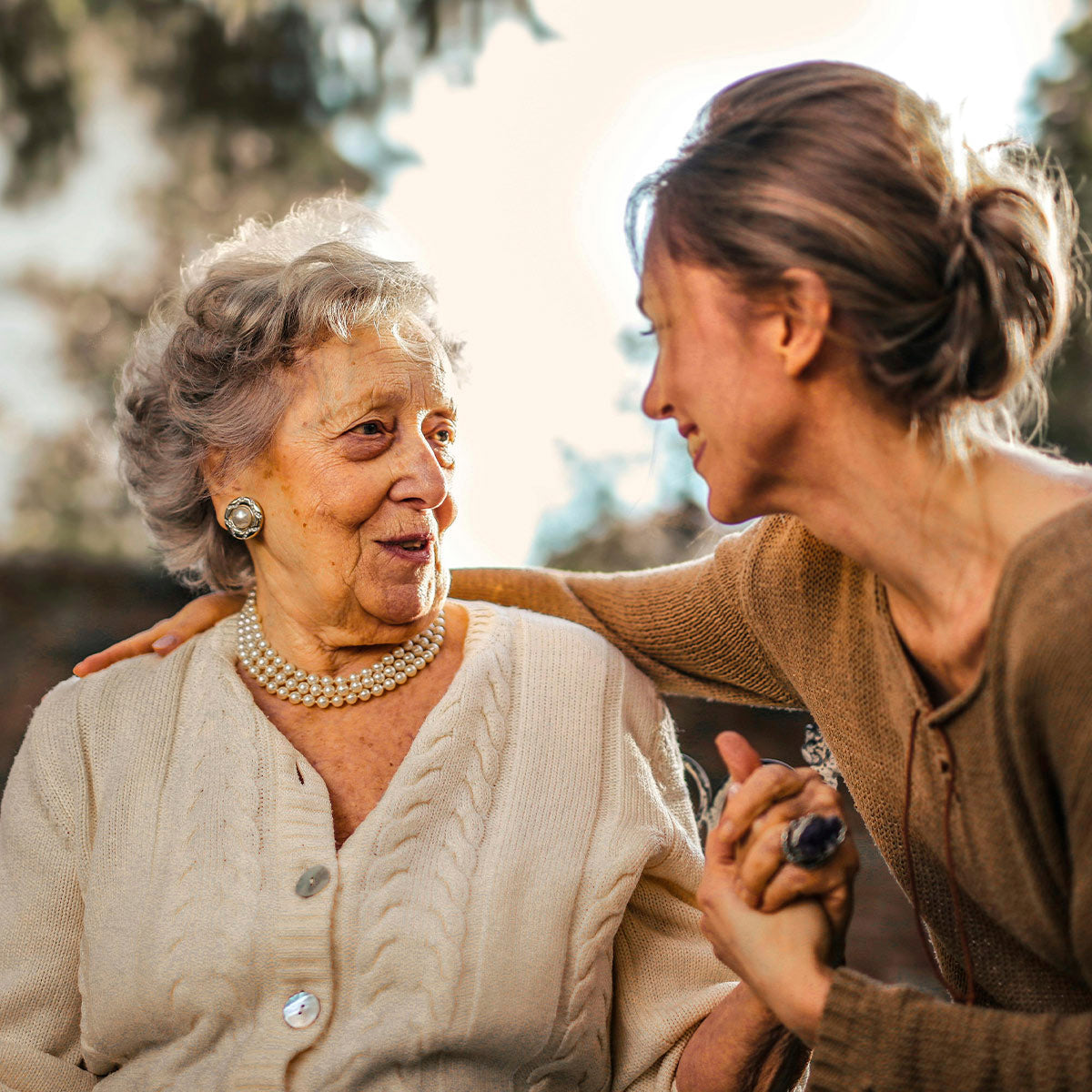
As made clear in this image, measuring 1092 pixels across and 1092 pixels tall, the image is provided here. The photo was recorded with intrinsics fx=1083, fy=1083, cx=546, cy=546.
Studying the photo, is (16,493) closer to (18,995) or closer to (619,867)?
(18,995)

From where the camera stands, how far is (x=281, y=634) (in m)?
1.93

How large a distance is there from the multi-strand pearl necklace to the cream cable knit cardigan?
6 centimetres

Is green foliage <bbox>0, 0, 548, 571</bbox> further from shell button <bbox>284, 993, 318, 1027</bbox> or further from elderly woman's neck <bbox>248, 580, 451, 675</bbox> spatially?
shell button <bbox>284, 993, 318, 1027</bbox>

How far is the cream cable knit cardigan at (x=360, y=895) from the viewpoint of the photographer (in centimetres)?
159

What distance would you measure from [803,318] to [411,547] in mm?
809

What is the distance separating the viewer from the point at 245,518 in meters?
1.86

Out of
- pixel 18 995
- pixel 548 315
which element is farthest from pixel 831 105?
pixel 548 315

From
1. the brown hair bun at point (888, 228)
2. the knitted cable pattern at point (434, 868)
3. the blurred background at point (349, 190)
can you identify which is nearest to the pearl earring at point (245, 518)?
the knitted cable pattern at point (434, 868)

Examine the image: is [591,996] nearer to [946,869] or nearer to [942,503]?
[946,869]

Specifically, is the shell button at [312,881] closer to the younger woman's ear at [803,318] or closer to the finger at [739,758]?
the finger at [739,758]

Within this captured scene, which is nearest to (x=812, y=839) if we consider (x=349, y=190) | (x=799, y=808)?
(x=799, y=808)

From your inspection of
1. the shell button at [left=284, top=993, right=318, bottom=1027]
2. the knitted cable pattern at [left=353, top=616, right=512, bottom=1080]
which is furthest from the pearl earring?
the shell button at [left=284, top=993, right=318, bottom=1027]

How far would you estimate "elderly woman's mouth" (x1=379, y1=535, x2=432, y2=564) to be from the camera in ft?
5.97

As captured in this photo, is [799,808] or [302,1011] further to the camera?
[302,1011]
